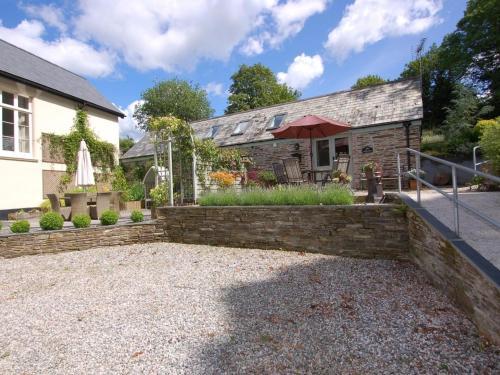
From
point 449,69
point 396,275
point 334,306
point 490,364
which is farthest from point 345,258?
point 449,69

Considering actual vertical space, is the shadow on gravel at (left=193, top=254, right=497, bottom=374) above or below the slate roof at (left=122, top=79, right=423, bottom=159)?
below

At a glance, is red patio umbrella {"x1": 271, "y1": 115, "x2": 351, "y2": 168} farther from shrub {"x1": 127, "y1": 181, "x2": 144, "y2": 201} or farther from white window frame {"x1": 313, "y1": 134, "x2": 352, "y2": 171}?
shrub {"x1": 127, "y1": 181, "x2": 144, "y2": 201}

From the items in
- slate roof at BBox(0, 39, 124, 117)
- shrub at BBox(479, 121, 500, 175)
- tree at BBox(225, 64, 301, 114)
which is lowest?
shrub at BBox(479, 121, 500, 175)

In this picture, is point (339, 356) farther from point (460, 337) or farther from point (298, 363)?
point (460, 337)

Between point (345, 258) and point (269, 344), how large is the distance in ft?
8.28

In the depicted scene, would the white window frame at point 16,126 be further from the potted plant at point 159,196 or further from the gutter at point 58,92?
the potted plant at point 159,196

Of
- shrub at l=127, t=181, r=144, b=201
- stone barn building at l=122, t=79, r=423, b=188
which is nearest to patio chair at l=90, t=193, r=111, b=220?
shrub at l=127, t=181, r=144, b=201

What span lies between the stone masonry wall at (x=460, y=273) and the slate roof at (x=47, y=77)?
12610mm

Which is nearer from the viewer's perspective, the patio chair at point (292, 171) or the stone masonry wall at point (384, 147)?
the patio chair at point (292, 171)

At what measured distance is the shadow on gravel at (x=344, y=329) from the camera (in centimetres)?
233

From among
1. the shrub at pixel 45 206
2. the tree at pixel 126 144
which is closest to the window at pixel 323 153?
the shrub at pixel 45 206

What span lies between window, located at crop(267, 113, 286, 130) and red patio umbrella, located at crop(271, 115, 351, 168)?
5.64 m

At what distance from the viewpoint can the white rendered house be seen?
33.9 ft

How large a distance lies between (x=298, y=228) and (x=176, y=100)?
29.7 m
